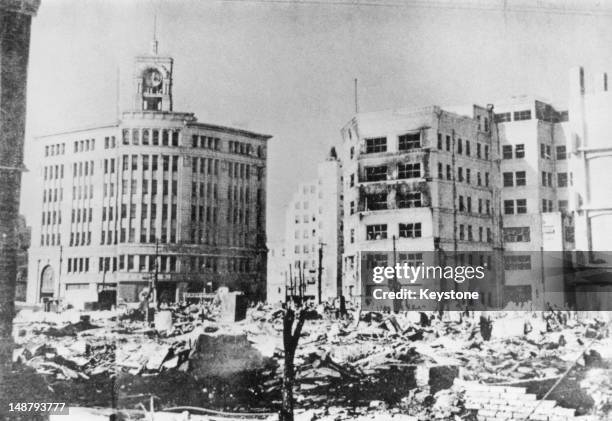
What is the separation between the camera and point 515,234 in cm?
539

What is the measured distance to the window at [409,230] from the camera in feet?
17.5

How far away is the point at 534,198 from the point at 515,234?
369 mm

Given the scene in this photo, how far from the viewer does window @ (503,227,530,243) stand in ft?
17.6

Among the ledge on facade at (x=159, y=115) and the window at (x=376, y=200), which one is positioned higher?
the ledge on facade at (x=159, y=115)

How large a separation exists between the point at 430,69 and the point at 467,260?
5.84 feet

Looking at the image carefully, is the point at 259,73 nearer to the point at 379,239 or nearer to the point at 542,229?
the point at 379,239

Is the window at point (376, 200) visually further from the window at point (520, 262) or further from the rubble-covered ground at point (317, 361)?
the window at point (520, 262)

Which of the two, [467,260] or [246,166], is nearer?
[467,260]

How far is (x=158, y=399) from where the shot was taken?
529 centimetres

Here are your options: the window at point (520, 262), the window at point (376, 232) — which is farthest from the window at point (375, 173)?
the window at point (520, 262)

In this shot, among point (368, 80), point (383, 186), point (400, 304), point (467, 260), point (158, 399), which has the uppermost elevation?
point (368, 80)

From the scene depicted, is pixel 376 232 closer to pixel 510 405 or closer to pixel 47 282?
pixel 510 405

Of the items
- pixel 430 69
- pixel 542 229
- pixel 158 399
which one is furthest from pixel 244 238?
pixel 542 229

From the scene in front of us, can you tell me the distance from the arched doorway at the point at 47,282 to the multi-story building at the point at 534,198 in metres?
4.18
